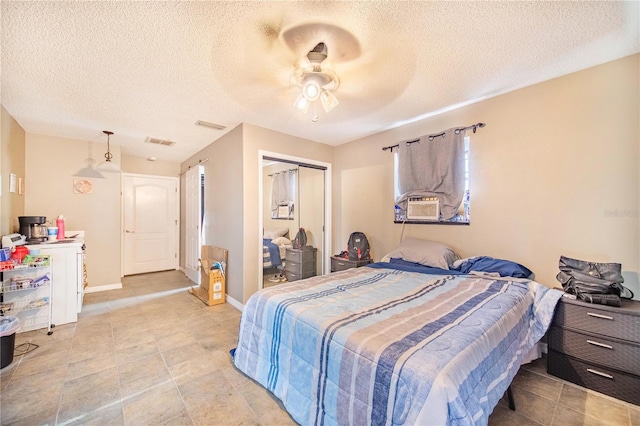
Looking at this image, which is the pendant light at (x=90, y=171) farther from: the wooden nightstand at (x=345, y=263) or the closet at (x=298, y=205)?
the wooden nightstand at (x=345, y=263)

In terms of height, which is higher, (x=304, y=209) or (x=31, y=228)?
(x=304, y=209)

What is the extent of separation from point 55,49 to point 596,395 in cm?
477

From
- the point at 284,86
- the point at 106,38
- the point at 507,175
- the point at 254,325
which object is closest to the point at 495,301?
the point at 507,175

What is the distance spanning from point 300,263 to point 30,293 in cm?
335

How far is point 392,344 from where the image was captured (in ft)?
4.17

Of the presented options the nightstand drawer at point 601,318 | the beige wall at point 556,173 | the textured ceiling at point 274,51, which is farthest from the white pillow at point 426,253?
the textured ceiling at point 274,51

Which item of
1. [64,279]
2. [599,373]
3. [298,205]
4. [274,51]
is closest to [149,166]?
[64,279]

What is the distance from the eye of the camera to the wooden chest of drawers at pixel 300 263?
4.52m

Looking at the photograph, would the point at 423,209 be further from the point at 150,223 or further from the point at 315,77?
the point at 150,223

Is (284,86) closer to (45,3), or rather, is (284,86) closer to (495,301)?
(45,3)

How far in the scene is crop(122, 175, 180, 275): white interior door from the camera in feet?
17.6

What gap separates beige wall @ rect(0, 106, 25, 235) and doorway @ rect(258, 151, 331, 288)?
10.0ft

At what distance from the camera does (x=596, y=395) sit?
1854 millimetres

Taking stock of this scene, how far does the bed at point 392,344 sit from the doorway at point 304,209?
2.22m
